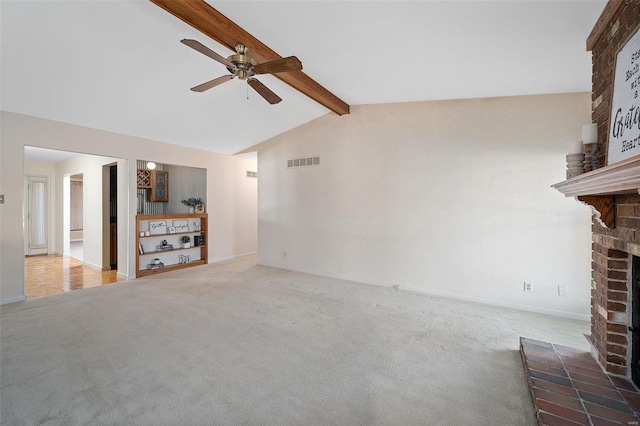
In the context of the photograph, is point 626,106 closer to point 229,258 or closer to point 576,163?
point 576,163

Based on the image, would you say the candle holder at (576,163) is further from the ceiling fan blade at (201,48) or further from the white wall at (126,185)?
the white wall at (126,185)

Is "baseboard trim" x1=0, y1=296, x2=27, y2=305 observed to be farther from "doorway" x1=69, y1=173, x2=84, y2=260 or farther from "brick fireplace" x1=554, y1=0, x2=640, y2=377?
"doorway" x1=69, y1=173, x2=84, y2=260

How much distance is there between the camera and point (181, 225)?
583cm

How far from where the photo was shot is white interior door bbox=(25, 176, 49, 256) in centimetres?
686

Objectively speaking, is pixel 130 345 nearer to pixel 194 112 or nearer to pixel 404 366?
pixel 404 366

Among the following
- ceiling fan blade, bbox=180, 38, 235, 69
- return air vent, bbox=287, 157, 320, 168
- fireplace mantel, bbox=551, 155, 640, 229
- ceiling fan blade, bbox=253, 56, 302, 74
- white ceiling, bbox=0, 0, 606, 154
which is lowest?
fireplace mantel, bbox=551, 155, 640, 229

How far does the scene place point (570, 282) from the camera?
10.5ft

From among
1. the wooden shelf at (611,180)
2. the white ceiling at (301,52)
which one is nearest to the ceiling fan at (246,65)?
the white ceiling at (301,52)

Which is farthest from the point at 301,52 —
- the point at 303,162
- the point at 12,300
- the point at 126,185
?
the point at 12,300

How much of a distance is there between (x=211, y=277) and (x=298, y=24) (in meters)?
4.07

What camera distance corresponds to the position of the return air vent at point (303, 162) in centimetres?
513

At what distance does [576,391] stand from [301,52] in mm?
3634

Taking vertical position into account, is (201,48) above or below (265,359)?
above

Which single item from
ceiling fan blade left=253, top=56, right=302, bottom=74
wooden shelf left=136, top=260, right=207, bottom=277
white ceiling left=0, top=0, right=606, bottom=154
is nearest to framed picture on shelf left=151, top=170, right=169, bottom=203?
wooden shelf left=136, top=260, right=207, bottom=277
